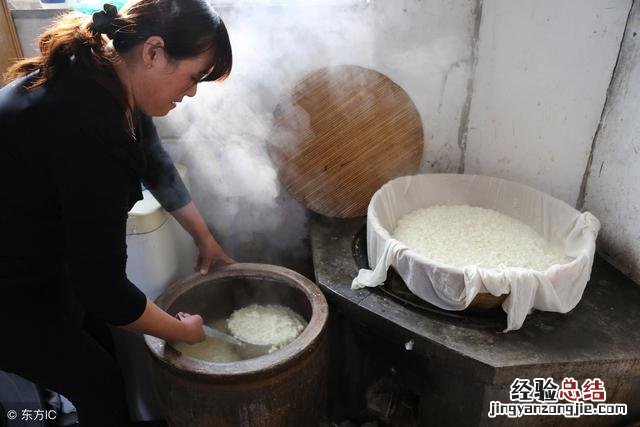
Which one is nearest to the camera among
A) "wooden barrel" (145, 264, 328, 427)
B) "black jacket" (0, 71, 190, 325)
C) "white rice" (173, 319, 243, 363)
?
"black jacket" (0, 71, 190, 325)

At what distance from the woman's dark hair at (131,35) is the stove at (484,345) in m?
1.29

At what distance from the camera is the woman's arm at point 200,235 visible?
231cm

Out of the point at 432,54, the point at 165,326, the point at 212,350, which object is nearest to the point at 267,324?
the point at 212,350

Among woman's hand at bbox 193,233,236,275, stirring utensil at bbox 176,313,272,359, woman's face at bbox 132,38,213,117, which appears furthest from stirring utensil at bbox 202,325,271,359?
woman's face at bbox 132,38,213,117

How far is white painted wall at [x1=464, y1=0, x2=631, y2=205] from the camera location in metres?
2.38

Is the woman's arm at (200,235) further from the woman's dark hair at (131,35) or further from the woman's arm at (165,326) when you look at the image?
the woman's dark hair at (131,35)

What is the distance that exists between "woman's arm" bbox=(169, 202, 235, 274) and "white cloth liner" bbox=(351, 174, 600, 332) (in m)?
0.73

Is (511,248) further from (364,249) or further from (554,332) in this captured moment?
(364,249)

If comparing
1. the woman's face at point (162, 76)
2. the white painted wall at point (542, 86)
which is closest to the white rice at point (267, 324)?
the woman's face at point (162, 76)

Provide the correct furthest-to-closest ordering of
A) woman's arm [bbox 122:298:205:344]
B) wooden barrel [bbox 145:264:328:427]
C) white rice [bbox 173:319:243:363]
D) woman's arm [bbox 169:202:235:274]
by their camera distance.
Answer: woman's arm [bbox 169:202:235:274]
white rice [bbox 173:319:243:363]
wooden barrel [bbox 145:264:328:427]
woman's arm [bbox 122:298:205:344]

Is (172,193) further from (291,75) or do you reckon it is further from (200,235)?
(291,75)

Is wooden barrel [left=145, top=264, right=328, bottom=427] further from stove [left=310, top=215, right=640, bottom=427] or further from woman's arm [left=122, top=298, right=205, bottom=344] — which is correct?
stove [left=310, top=215, right=640, bottom=427]

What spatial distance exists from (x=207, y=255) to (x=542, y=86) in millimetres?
2010

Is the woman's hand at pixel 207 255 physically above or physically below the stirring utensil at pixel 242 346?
above
